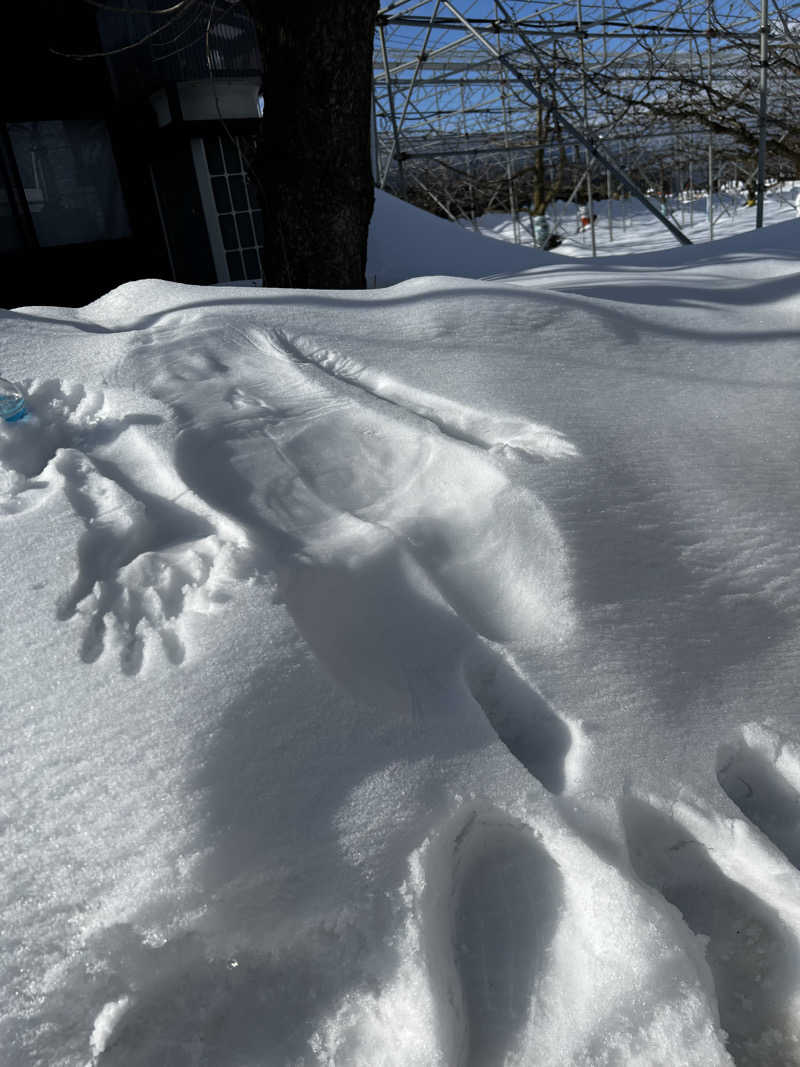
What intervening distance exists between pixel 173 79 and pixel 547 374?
7048 mm

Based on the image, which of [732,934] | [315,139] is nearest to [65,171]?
[315,139]

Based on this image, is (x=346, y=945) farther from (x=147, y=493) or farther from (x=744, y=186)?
(x=744, y=186)

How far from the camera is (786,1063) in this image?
84 centimetres

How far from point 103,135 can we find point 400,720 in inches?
318

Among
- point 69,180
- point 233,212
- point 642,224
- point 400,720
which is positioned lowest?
point 400,720

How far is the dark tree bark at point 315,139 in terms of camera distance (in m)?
3.30

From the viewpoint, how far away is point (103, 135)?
7441 mm

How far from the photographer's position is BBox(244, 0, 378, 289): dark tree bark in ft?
10.8

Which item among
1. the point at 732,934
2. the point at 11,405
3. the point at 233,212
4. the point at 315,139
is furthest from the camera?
the point at 233,212

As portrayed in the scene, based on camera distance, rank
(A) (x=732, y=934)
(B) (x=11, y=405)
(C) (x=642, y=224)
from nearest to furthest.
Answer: (A) (x=732, y=934) → (B) (x=11, y=405) → (C) (x=642, y=224)

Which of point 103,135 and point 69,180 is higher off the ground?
point 103,135

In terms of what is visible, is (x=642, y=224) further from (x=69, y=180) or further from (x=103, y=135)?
(x=69, y=180)

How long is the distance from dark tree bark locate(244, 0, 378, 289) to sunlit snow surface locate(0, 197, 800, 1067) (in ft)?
6.69

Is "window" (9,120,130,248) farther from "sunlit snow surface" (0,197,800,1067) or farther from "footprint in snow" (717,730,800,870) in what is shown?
"footprint in snow" (717,730,800,870)
